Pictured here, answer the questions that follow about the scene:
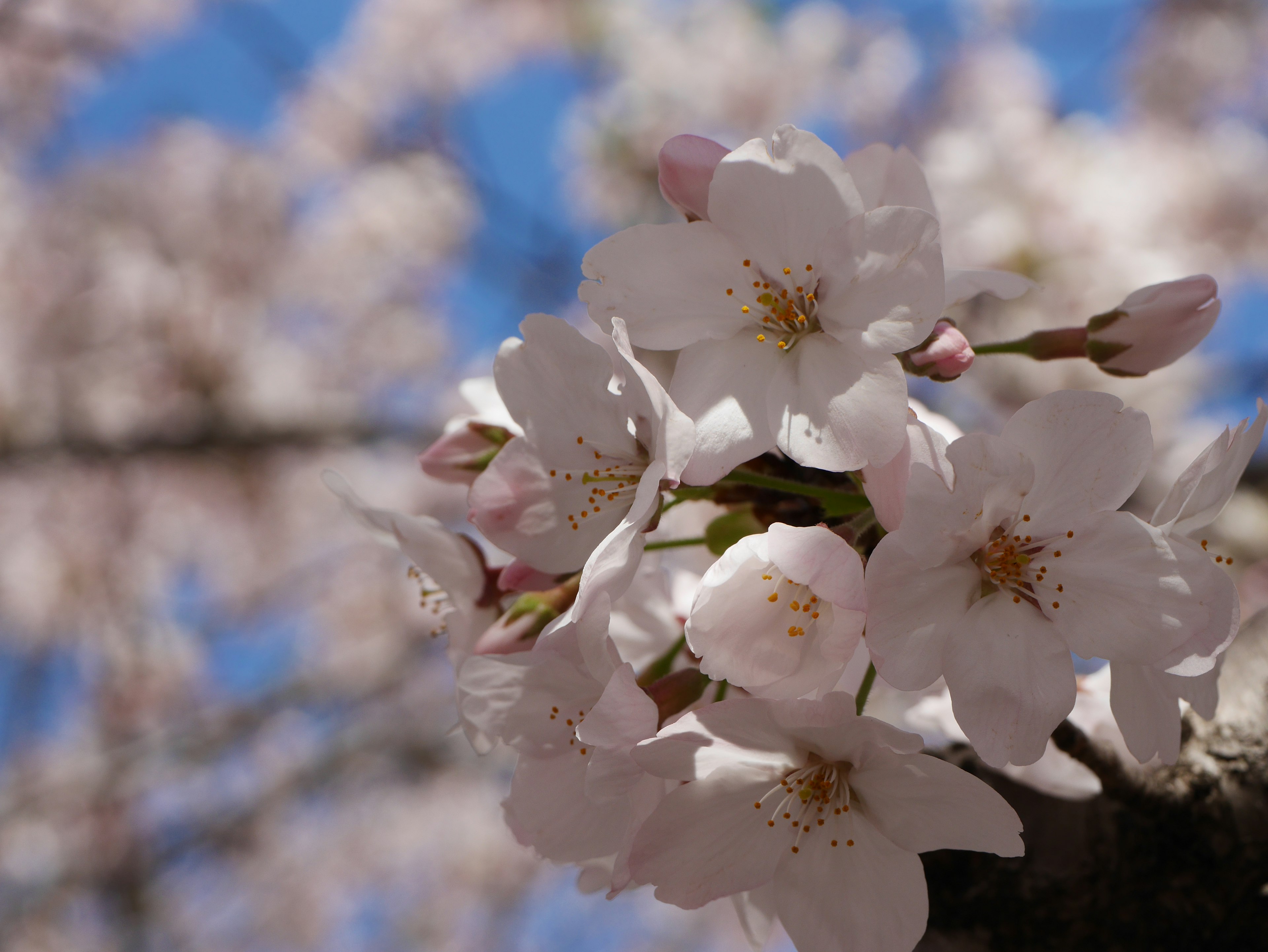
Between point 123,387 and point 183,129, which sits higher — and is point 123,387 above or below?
below

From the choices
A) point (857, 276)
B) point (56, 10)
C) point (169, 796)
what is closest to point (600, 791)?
point (857, 276)

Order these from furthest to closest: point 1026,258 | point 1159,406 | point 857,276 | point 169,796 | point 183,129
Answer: point 183,129, point 169,796, point 1159,406, point 1026,258, point 857,276

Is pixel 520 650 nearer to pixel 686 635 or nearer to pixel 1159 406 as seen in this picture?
pixel 686 635

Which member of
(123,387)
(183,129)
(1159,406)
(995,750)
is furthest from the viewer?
(183,129)

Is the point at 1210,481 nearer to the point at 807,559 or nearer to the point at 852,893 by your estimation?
the point at 807,559

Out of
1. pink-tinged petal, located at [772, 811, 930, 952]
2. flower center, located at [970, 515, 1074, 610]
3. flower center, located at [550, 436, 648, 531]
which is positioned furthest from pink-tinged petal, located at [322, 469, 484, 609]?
flower center, located at [970, 515, 1074, 610]

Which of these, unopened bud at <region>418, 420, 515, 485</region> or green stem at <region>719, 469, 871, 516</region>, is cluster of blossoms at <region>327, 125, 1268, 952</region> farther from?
unopened bud at <region>418, 420, 515, 485</region>

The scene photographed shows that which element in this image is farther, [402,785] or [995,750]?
[402,785]
